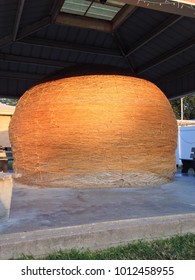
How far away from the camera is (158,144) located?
9367 millimetres

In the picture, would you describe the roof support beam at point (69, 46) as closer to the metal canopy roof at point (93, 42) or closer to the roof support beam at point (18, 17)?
the metal canopy roof at point (93, 42)

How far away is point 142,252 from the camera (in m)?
4.21

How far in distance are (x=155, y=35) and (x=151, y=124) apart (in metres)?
3.47

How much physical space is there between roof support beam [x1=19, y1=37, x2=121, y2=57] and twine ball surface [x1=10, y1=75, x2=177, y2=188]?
3004 mm

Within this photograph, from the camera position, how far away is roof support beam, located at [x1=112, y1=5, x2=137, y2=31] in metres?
10.1

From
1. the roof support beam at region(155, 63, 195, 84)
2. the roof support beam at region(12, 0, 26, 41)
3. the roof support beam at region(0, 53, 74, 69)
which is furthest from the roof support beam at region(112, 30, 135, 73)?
the roof support beam at region(12, 0, 26, 41)

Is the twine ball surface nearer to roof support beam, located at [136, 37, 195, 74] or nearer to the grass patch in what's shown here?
roof support beam, located at [136, 37, 195, 74]

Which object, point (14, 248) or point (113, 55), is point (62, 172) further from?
point (113, 55)

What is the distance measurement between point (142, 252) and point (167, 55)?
378 inches

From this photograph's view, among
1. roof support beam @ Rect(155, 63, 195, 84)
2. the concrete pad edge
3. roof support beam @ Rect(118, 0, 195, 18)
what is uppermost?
roof support beam @ Rect(155, 63, 195, 84)

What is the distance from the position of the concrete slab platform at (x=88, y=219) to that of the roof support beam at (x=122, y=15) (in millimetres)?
5542

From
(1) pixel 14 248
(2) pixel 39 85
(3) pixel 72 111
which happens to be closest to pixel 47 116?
(3) pixel 72 111

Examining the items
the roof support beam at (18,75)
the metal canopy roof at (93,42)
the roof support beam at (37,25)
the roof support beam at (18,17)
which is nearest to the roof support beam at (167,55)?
the metal canopy roof at (93,42)

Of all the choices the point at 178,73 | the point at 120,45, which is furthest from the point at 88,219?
the point at 178,73
